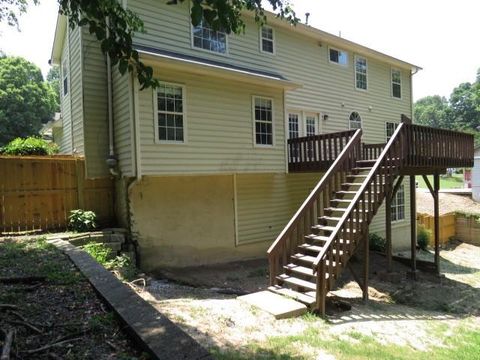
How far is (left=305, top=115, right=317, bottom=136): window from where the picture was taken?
1392 centimetres

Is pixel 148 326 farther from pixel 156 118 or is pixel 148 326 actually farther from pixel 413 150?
pixel 413 150

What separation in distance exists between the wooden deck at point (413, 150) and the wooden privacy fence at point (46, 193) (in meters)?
5.97

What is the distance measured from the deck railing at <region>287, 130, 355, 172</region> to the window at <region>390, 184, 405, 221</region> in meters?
8.05

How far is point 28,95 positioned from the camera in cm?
3158

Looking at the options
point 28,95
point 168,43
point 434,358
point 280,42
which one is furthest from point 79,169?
point 28,95

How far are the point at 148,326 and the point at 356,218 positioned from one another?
5.58 meters

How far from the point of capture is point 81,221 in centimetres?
933

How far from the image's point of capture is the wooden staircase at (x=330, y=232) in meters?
6.55

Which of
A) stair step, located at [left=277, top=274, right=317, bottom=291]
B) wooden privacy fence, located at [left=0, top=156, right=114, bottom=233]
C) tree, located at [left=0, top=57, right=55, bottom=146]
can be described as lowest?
stair step, located at [left=277, top=274, right=317, bottom=291]

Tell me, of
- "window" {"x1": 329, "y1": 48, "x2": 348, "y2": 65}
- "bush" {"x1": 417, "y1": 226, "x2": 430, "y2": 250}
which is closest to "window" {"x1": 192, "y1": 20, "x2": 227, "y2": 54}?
"window" {"x1": 329, "y1": 48, "x2": 348, "y2": 65}

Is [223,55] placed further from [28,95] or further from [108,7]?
[28,95]

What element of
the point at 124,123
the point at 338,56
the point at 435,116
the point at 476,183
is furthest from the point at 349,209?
the point at 435,116

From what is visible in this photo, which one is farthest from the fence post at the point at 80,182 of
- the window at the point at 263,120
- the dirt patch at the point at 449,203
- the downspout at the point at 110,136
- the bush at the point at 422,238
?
the dirt patch at the point at 449,203

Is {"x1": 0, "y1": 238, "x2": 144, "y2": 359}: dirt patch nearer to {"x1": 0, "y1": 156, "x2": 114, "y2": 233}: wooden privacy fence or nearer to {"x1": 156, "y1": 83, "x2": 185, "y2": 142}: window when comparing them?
{"x1": 0, "y1": 156, "x2": 114, "y2": 233}: wooden privacy fence
